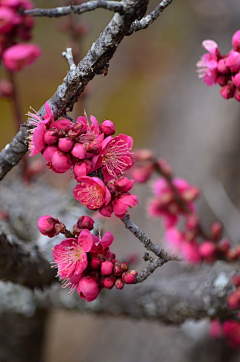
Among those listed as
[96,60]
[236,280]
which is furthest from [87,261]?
[236,280]

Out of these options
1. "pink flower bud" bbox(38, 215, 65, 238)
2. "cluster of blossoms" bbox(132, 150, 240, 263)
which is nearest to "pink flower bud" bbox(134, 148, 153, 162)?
"cluster of blossoms" bbox(132, 150, 240, 263)

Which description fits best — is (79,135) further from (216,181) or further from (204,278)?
(216,181)

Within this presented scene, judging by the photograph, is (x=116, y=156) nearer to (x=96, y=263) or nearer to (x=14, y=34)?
(x=96, y=263)

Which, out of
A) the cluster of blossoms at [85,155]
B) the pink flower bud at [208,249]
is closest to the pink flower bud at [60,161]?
the cluster of blossoms at [85,155]

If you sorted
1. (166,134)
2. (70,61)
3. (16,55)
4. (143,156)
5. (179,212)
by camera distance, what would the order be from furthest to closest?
(166,134) < (179,212) < (143,156) < (16,55) < (70,61)

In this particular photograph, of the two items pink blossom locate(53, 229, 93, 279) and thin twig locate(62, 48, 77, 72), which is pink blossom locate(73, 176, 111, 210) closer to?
pink blossom locate(53, 229, 93, 279)

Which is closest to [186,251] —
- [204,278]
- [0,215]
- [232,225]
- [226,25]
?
[204,278]
